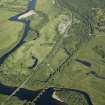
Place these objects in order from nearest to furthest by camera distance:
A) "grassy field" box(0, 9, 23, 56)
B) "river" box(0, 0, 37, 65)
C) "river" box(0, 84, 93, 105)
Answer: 1. "river" box(0, 84, 93, 105)
2. "river" box(0, 0, 37, 65)
3. "grassy field" box(0, 9, 23, 56)

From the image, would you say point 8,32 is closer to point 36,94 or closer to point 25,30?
point 25,30

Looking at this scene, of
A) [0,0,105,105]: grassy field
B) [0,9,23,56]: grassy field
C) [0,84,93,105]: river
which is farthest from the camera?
[0,9,23,56]: grassy field

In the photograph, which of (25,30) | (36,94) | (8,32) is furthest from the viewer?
(25,30)

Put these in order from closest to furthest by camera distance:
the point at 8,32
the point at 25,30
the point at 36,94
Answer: the point at 36,94
the point at 8,32
the point at 25,30

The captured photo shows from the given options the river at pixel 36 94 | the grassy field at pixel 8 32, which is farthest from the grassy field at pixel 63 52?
the river at pixel 36 94

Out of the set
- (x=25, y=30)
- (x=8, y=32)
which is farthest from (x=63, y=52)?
(x=8, y=32)

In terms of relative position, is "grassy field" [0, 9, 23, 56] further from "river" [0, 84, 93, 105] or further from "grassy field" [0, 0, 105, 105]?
"river" [0, 84, 93, 105]

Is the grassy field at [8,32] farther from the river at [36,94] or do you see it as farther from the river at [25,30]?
the river at [36,94]

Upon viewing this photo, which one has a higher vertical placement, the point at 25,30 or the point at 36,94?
the point at 25,30

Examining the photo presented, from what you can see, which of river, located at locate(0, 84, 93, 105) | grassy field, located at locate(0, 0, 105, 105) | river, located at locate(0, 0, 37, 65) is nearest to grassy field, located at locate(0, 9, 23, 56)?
grassy field, located at locate(0, 0, 105, 105)

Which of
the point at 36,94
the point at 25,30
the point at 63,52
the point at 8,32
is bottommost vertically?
the point at 36,94

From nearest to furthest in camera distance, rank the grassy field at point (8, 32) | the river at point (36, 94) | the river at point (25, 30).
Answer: the river at point (36, 94), the river at point (25, 30), the grassy field at point (8, 32)

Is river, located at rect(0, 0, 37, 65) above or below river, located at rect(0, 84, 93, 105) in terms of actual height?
above
